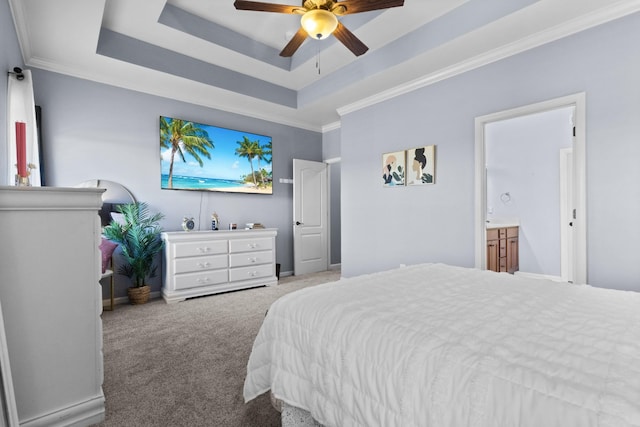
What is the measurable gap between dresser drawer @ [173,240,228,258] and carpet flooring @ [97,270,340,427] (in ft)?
1.97

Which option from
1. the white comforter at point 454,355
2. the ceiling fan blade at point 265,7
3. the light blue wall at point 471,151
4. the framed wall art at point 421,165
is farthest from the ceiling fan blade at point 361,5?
the white comforter at point 454,355

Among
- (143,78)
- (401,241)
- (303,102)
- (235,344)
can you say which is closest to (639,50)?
(401,241)

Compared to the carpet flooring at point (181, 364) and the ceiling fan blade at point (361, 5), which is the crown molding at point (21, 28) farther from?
the carpet flooring at point (181, 364)

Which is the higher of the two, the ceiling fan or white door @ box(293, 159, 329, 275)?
the ceiling fan

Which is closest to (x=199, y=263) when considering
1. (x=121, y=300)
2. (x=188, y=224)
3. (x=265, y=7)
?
(x=188, y=224)

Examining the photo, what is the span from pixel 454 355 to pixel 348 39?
2.61 m

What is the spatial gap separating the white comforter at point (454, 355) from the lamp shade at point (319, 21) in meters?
1.89

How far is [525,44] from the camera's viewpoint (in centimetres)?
287

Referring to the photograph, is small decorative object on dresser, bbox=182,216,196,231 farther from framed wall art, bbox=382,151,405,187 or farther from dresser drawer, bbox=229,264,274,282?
framed wall art, bbox=382,151,405,187

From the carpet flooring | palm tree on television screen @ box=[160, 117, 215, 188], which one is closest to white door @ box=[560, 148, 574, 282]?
the carpet flooring

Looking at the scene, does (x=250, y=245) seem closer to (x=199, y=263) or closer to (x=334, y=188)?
(x=199, y=263)

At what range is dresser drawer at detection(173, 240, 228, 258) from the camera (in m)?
3.81

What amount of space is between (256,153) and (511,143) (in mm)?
4273

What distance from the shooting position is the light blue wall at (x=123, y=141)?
3422 mm
